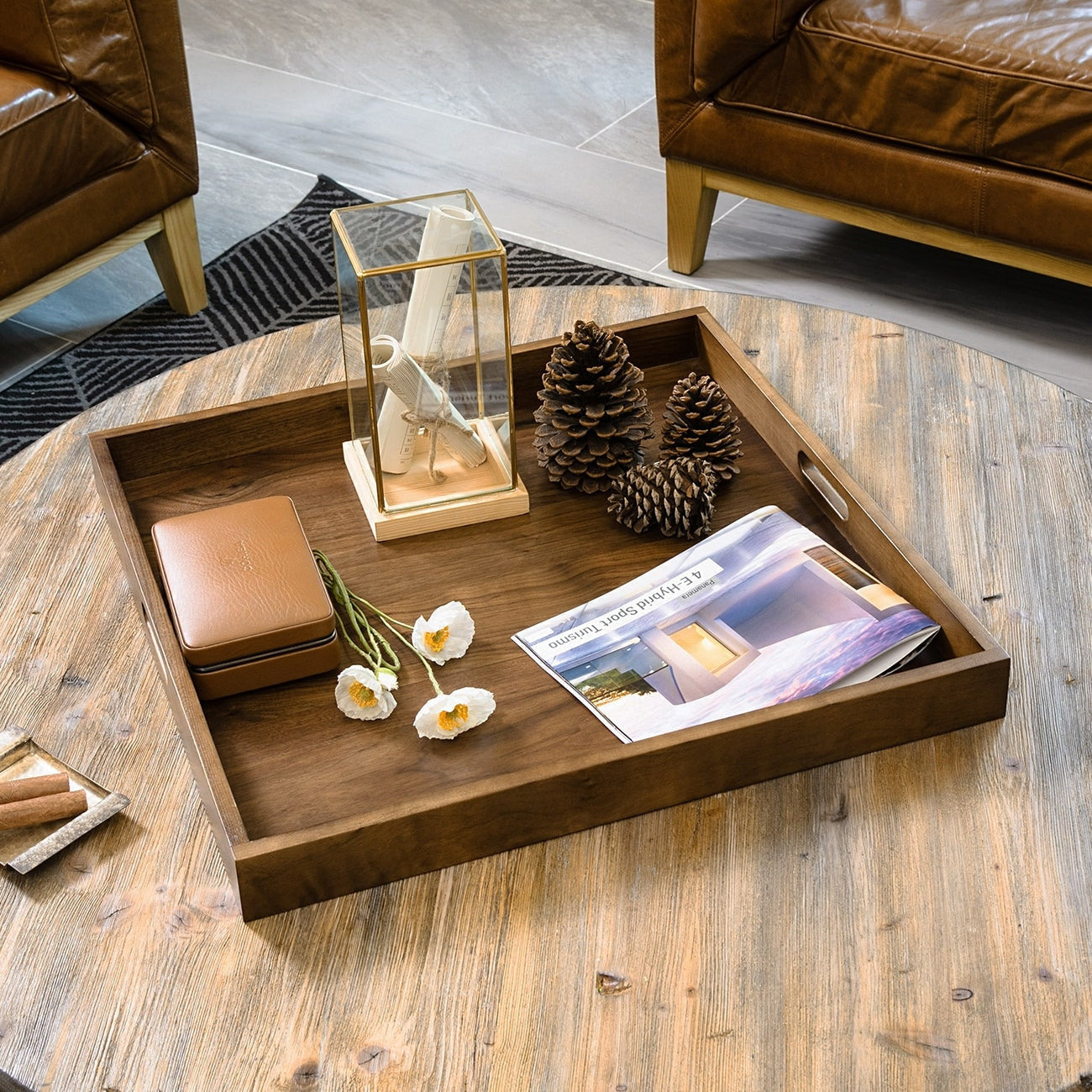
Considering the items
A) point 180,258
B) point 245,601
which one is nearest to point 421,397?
point 245,601

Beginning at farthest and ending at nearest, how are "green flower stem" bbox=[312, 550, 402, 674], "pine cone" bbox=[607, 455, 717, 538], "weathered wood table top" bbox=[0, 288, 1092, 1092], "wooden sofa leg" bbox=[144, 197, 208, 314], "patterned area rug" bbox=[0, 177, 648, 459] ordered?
"wooden sofa leg" bbox=[144, 197, 208, 314] → "patterned area rug" bbox=[0, 177, 648, 459] → "pine cone" bbox=[607, 455, 717, 538] → "green flower stem" bbox=[312, 550, 402, 674] → "weathered wood table top" bbox=[0, 288, 1092, 1092]

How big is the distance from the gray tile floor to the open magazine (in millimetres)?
1169

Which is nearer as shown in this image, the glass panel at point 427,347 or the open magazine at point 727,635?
the open magazine at point 727,635

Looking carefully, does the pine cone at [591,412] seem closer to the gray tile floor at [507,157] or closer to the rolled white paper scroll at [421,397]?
the rolled white paper scroll at [421,397]

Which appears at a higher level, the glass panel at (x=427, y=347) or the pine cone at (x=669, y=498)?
the glass panel at (x=427, y=347)

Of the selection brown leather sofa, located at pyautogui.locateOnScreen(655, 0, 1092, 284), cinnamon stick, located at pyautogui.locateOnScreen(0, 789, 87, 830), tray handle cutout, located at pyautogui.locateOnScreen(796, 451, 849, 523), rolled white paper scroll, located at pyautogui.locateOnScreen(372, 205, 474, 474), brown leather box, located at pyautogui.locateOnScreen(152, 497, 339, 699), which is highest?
rolled white paper scroll, located at pyautogui.locateOnScreen(372, 205, 474, 474)

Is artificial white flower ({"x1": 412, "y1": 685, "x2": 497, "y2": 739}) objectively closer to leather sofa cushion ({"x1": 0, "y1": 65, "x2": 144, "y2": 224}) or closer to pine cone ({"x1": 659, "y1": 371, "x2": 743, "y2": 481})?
pine cone ({"x1": 659, "y1": 371, "x2": 743, "y2": 481})

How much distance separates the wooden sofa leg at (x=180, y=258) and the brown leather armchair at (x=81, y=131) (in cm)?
6

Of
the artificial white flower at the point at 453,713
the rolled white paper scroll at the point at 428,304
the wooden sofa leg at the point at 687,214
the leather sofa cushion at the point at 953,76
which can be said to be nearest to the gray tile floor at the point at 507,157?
the wooden sofa leg at the point at 687,214

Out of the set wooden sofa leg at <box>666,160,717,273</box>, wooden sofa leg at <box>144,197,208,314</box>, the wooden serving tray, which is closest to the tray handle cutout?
the wooden serving tray

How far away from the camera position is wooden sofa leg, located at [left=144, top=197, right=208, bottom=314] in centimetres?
205

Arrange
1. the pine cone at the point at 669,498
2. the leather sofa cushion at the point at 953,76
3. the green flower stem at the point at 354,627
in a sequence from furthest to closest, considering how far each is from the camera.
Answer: the leather sofa cushion at the point at 953,76, the pine cone at the point at 669,498, the green flower stem at the point at 354,627

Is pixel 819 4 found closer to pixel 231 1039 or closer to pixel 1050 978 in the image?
pixel 1050 978

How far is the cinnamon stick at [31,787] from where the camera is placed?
75 cm
